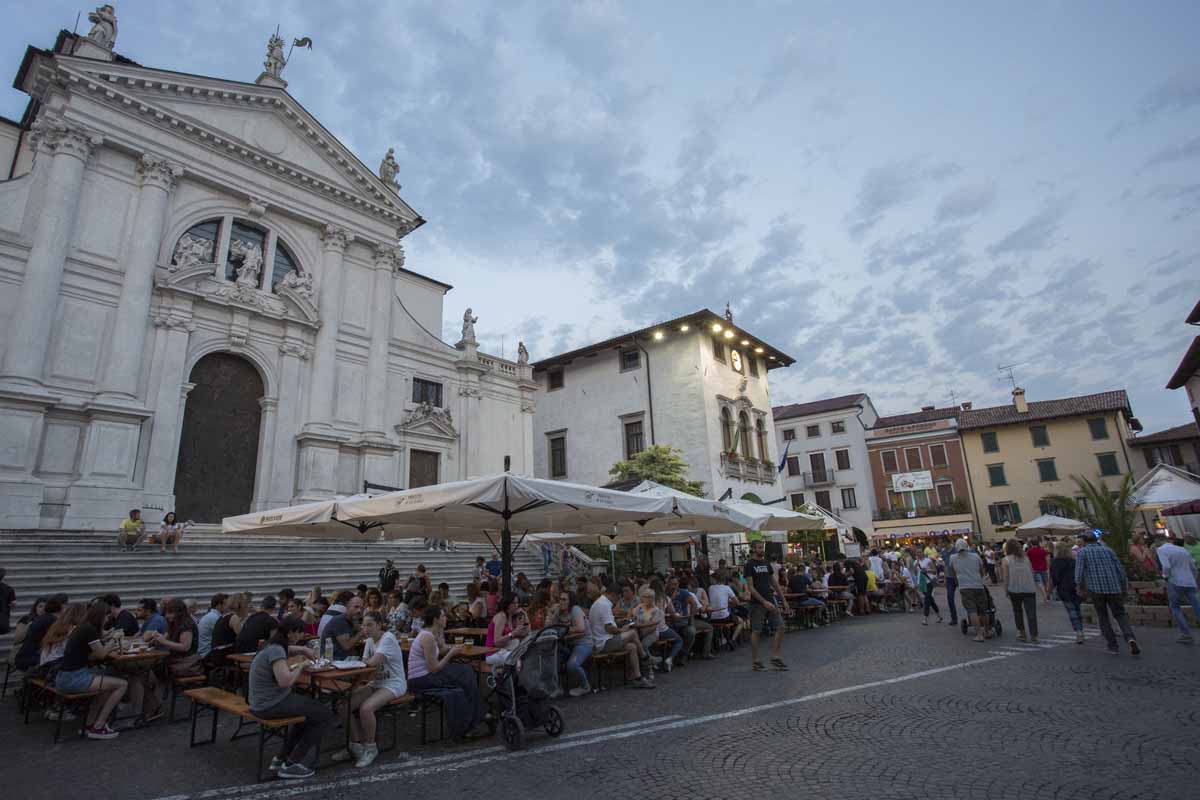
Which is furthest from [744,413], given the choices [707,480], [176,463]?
[176,463]

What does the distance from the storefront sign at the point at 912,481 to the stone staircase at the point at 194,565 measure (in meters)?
33.9

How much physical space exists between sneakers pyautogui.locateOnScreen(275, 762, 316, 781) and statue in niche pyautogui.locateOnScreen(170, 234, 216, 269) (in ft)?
59.5

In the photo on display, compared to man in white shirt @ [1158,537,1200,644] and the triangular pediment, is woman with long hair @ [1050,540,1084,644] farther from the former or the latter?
the triangular pediment

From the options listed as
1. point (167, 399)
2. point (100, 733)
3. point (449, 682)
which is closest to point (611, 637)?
point (449, 682)

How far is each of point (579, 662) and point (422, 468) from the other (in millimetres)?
17038

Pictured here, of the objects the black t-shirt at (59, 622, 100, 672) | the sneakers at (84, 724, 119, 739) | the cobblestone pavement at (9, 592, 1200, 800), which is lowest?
the cobblestone pavement at (9, 592, 1200, 800)

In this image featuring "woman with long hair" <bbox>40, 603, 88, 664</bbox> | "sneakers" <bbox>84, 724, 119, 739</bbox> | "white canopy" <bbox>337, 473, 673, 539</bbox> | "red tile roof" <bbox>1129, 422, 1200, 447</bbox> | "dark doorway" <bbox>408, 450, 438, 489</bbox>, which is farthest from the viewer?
"red tile roof" <bbox>1129, 422, 1200, 447</bbox>

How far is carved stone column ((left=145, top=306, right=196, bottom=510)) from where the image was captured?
54.2 ft

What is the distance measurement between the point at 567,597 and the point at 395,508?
8.56ft

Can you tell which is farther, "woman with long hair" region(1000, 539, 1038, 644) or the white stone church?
the white stone church

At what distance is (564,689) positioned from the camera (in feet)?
26.7

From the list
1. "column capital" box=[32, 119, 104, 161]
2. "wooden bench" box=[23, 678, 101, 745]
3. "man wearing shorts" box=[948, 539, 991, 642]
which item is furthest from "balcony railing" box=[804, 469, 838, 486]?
"wooden bench" box=[23, 678, 101, 745]

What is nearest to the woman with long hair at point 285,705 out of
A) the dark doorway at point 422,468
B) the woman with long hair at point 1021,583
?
the woman with long hair at point 1021,583

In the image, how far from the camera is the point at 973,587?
10508 millimetres
